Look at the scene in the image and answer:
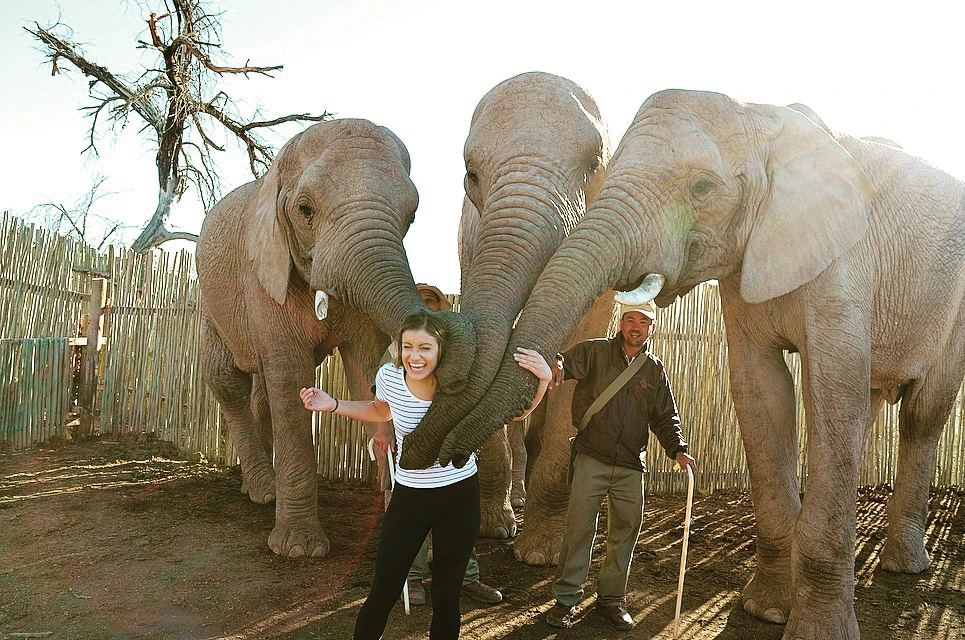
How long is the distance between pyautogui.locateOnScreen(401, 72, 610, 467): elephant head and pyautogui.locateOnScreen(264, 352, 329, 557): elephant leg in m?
1.58

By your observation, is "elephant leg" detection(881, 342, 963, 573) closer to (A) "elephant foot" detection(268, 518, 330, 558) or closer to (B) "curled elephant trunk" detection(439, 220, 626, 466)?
(B) "curled elephant trunk" detection(439, 220, 626, 466)

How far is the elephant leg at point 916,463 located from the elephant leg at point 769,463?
1303 millimetres

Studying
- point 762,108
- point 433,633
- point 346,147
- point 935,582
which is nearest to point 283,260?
point 346,147

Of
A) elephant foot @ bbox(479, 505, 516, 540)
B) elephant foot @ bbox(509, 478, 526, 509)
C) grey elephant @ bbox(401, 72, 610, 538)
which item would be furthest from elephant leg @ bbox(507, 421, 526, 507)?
grey elephant @ bbox(401, 72, 610, 538)

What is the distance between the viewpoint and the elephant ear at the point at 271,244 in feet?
17.7

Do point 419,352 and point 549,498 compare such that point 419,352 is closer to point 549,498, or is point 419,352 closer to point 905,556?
point 549,498

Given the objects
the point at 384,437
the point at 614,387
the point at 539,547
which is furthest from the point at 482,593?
the point at 614,387

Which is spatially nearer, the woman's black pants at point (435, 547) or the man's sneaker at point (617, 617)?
the woman's black pants at point (435, 547)

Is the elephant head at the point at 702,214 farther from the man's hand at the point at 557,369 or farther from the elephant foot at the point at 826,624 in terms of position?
the elephant foot at the point at 826,624

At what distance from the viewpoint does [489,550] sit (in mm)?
5664

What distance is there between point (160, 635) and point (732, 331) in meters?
3.67

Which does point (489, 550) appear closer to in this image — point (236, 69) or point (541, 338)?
point (541, 338)

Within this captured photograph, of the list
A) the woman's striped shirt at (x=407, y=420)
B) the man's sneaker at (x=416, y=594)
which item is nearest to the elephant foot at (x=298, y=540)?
the man's sneaker at (x=416, y=594)

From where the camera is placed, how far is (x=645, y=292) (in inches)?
155
